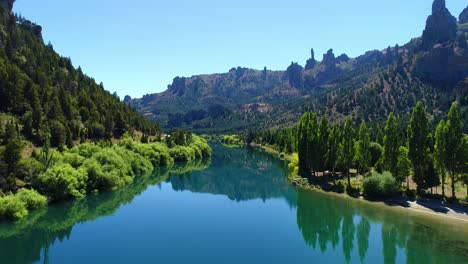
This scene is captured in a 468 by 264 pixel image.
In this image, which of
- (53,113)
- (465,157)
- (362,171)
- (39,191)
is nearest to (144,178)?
(53,113)

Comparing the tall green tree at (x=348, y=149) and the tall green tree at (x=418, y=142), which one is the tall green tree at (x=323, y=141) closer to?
the tall green tree at (x=348, y=149)

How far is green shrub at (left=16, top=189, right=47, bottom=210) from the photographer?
62438 millimetres

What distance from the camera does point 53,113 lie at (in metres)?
103

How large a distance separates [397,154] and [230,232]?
112 ft

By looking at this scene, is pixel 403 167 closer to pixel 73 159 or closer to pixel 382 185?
pixel 382 185

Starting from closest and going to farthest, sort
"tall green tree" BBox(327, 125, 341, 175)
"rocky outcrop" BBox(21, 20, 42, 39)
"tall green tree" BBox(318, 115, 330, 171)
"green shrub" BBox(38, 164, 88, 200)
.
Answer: "green shrub" BBox(38, 164, 88, 200)
"tall green tree" BBox(327, 125, 341, 175)
"tall green tree" BBox(318, 115, 330, 171)
"rocky outcrop" BBox(21, 20, 42, 39)

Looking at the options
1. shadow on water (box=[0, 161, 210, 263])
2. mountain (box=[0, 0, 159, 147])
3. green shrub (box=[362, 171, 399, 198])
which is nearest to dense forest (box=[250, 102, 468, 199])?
green shrub (box=[362, 171, 399, 198])

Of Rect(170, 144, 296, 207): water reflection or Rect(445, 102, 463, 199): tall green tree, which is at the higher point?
Rect(445, 102, 463, 199): tall green tree

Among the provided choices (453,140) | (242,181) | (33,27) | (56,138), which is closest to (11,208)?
(56,138)

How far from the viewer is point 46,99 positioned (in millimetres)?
108750

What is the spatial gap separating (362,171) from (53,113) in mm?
74753

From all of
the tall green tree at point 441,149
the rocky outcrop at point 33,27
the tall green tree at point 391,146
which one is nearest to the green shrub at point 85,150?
the tall green tree at point 391,146

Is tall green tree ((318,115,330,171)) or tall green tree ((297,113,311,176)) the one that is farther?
tall green tree ((297,113,311,176))

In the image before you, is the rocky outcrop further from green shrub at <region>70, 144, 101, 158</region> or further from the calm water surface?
the calm water surface
